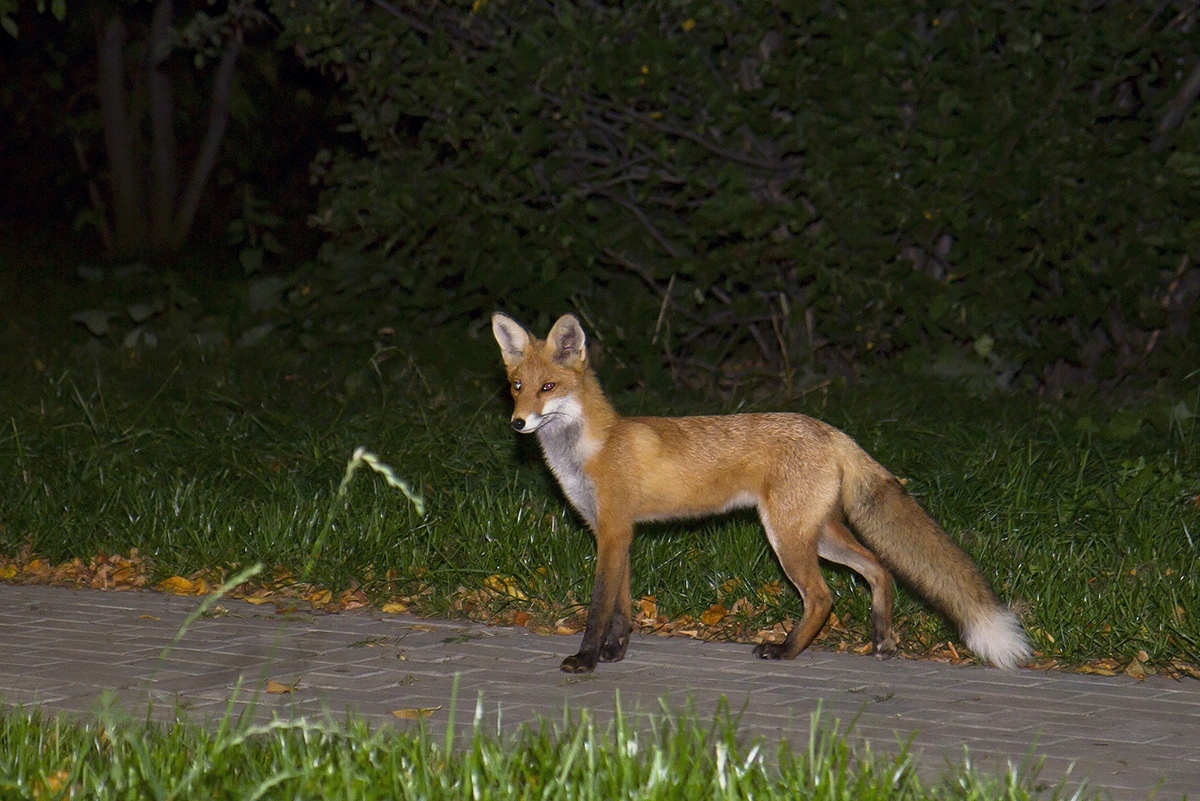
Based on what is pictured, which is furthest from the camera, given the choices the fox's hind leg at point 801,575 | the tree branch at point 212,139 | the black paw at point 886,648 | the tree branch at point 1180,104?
the tree branch at point 212,139

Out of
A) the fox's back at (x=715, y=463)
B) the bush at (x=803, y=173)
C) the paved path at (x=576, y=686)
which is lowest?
the paved path at (x=576, y=686)

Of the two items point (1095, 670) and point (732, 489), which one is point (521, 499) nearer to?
point (732, 489)

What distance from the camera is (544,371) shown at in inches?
222

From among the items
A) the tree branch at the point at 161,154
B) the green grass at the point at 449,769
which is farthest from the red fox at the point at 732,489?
the tree branch at the point at 161,154

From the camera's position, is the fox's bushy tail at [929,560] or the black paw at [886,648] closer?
the fox's bushy tail at [929,560]

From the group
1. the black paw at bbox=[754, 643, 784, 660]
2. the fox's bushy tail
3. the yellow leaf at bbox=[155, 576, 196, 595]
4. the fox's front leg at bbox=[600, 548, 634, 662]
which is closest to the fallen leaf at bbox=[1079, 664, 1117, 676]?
the fox's bushy tail

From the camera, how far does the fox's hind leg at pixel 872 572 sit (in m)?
5.66

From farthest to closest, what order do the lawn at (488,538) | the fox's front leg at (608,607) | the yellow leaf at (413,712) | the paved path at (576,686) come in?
the fox's front leg at (608,607)
the yellow leaf at (413,712)
the paved path at (576,686)
the lawn at (488,538)

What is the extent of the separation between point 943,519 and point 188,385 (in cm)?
575

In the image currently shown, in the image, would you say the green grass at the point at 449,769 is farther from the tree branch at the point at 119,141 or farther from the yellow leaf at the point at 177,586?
the tree branch at the point at 119,141

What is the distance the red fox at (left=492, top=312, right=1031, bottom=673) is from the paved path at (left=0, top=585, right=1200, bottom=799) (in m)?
0.25

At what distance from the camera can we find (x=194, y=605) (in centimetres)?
630

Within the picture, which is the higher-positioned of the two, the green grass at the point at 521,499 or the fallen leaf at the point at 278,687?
the green grass at the point at 521,499

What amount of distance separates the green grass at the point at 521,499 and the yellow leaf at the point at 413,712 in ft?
4.89
